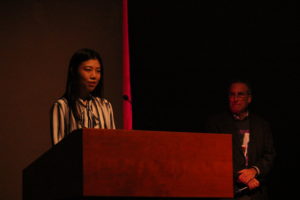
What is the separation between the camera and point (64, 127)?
2223mm

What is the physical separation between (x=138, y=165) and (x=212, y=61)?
8.19ft

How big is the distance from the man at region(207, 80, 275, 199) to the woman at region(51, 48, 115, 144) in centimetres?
121

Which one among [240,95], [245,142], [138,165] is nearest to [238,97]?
[240,95]

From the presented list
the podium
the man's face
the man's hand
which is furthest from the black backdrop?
the podium

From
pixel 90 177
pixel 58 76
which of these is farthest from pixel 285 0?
pixel 90 177

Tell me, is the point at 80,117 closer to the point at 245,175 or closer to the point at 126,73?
the point at 245,175

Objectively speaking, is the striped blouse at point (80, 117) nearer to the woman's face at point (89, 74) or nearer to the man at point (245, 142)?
the woman's face at point (89, 74)

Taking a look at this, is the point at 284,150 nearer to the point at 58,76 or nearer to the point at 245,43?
the point at 245,43

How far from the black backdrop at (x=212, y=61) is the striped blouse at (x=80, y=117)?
160 centimetres

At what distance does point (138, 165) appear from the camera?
158cm

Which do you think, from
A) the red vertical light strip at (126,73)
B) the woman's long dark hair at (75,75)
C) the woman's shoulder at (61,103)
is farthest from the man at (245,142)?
the woman's shoulder at (61,103)

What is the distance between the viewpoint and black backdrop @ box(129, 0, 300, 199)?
393 cm

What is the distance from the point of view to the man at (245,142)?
10.5ft

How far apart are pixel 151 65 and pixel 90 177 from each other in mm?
2535
